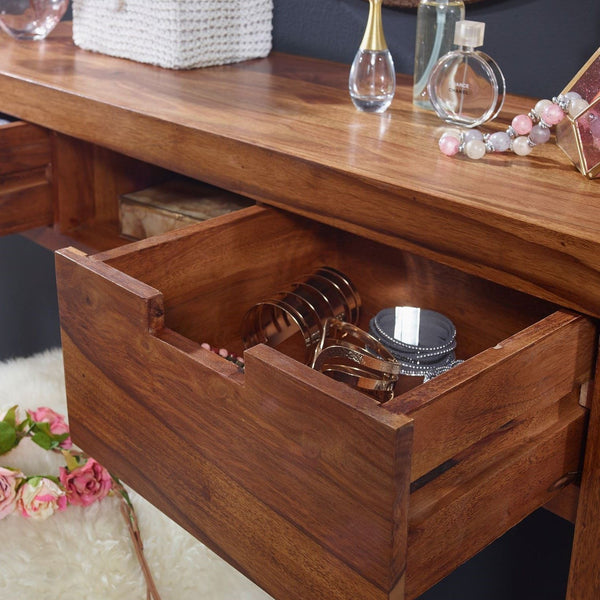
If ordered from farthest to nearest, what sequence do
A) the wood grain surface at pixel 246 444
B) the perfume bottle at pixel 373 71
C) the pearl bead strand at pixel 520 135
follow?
the perfume bottle at pixel 373 71, the pearl bead strand at pixel 520 135, the wood grain surface at pixel 246 444

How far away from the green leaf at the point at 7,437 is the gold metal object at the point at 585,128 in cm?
94

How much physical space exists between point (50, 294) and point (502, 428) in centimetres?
158

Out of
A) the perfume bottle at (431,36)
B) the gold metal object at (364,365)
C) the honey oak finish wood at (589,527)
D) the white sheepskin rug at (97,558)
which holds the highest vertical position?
the perfume bottle at (431,36)

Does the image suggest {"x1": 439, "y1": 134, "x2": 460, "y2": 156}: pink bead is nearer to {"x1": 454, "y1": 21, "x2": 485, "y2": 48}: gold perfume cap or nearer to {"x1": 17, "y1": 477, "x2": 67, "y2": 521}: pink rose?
{"x1": 454, "y1": 21, "x2": 485, "y2": 48}: gold perfume cap

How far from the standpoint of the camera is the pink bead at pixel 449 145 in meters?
0.88

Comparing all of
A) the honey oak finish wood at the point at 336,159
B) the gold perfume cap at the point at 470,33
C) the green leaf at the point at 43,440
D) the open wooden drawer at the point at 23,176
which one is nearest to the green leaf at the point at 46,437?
the green leaf at the point at 43,440

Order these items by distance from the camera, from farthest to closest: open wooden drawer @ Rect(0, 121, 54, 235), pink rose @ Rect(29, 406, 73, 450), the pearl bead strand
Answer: pink rose @ Rect(29, 406, 73, 450) < open wooden drawer @ Rect(0, 121, 54, 235) < the pearl bead strand

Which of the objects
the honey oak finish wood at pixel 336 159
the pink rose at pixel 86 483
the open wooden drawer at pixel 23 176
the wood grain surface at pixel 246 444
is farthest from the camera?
the pink rose at pixel 86 483

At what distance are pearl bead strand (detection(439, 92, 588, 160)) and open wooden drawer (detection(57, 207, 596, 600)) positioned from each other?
6.5 inches

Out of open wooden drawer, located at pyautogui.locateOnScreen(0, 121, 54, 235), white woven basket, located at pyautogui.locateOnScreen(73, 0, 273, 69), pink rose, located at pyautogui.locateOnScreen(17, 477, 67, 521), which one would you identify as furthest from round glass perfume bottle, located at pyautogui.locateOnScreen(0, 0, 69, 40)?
pink rose, located at pyautogui.locateOnScreen(17, 477, 67, 521)

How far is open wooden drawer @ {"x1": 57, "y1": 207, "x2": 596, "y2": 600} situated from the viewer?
0.61m

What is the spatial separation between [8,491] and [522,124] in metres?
0.89

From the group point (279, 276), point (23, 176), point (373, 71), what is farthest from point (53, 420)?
point (373, 71)

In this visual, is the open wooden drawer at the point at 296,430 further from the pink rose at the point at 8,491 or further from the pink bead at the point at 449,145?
the pink rose at the point at 8,491
